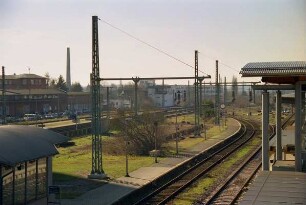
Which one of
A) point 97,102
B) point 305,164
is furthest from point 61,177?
point 305,164

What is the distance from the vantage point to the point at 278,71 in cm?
1592

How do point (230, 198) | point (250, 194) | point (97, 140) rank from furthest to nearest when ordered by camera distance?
1. point (97, 140)
2. point (230, 198)
3. point (250, 194)

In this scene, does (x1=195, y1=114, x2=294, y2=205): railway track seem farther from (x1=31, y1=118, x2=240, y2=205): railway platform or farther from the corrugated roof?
the corrugated roof

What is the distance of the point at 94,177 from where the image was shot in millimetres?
23078

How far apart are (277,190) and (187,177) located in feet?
39.9

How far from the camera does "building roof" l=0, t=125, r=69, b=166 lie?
13523 millimetres

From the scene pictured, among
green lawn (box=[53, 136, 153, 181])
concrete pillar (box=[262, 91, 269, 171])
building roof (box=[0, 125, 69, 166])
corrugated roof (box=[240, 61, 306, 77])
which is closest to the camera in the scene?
building roof (box=[0, 125, 69, 166])

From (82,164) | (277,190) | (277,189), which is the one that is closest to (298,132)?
(277,189)

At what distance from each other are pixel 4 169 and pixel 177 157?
58.1ft

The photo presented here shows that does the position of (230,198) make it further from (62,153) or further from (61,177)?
(62,153)

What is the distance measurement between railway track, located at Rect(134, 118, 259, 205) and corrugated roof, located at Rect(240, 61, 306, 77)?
17.9 ft

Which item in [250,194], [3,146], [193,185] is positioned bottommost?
[193,185]

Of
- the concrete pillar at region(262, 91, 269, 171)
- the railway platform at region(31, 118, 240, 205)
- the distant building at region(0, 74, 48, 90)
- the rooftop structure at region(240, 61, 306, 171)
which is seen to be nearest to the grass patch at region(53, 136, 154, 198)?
the railway platform at region(31, 118, 240, 205)

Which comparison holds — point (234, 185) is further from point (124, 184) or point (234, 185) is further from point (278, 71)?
point (278, 71)
